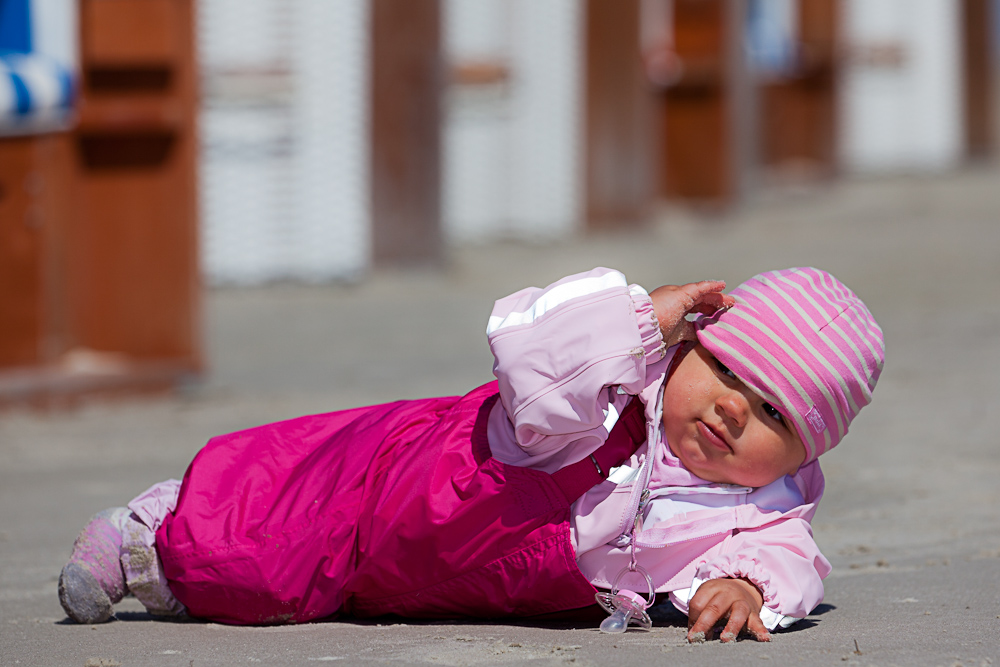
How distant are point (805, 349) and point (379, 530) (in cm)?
79

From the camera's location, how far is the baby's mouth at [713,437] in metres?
2.33

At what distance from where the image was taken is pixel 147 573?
8.27 ft

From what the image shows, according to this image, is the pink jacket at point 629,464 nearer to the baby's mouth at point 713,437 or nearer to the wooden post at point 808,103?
the baby's mouth at point 713,437

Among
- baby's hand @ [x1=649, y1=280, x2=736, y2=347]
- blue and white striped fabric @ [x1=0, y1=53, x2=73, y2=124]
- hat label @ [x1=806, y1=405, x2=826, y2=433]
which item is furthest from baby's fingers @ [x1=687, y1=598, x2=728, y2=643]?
blue and white striped fabric @ [x1=0, y1=53, x2=73, y2=124]

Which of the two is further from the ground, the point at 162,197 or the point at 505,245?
the point at 162,197

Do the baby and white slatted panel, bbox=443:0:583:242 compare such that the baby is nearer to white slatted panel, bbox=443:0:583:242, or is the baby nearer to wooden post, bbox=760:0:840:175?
A: white slatted panel, bbox=443:0:583:242

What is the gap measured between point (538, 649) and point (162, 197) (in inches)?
132

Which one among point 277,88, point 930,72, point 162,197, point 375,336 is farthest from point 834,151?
point 162,197

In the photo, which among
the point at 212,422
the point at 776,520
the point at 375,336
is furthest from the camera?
the point at 375,336

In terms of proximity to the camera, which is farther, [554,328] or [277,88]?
[277,88]

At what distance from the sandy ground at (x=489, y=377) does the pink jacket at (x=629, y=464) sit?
0.12 metres

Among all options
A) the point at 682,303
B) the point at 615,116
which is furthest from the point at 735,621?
the point at 615,116

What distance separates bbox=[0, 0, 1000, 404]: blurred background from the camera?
4.93 metres

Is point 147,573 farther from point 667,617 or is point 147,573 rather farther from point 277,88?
point 277,88
